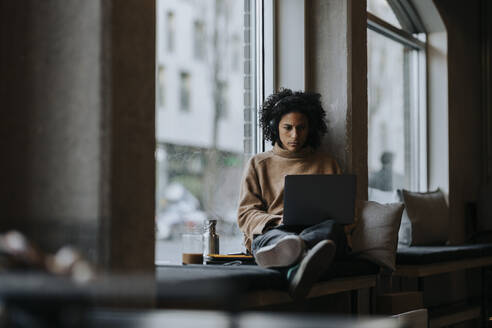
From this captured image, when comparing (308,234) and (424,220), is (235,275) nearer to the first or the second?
(308,234)

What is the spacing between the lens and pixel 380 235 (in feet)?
13.7

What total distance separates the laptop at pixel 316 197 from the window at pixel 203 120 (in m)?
0.72

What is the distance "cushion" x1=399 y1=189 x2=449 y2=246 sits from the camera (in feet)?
18.1

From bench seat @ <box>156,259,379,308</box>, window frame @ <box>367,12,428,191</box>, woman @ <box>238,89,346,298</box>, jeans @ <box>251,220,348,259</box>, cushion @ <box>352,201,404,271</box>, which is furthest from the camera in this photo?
window frame @ <box>367,12,428,191</box>

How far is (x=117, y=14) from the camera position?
2479 mm

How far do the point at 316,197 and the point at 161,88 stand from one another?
1014mm

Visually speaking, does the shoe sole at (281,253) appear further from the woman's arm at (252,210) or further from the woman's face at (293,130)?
the woman's face at (293,130)

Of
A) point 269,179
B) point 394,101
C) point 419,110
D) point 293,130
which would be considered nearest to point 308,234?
point 269,179

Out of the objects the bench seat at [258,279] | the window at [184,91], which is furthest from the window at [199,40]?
the bench seat at [258,279]

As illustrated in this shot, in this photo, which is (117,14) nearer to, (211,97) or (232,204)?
(211,97)

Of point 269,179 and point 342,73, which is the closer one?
point 269,179

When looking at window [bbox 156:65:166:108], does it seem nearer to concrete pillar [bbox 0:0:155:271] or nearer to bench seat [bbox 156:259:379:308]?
bench seat [bbox 156:259:379:308]

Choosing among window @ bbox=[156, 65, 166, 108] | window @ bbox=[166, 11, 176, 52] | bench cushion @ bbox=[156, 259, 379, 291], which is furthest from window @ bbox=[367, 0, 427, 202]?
bench cushion @ bbox=[156, 259, 379, 291]

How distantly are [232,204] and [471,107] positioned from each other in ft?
11.0
